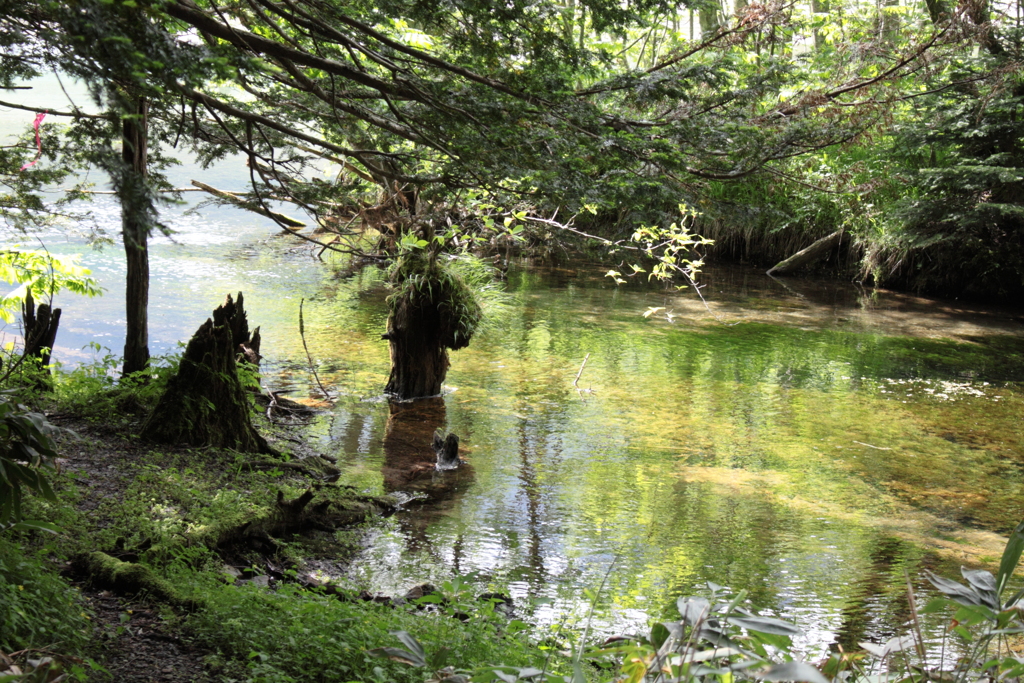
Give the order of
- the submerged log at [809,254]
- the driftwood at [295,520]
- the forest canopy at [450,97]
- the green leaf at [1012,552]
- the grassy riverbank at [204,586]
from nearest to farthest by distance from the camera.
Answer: the green leaf at [1012,552] → the grassy riverbank at [204,586] → the forest canopy at [450,97] → the driftwood at [295,520] → the submerged log at [809,254]

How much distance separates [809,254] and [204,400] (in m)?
14.8

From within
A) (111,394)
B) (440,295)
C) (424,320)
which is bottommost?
(111,394)

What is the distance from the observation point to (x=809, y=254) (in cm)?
1753

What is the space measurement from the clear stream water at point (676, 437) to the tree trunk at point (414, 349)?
0.29 metres

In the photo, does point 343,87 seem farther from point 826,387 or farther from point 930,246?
point 930,246

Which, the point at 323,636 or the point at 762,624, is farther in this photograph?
the point at 323,636

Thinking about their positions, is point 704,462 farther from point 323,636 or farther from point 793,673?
point 793,673

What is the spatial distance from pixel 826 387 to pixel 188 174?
21189 millimetres

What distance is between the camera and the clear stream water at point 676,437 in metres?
4.80

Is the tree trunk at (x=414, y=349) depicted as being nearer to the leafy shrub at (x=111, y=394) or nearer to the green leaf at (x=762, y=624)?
the leafy shrub at (x=111, y=394)

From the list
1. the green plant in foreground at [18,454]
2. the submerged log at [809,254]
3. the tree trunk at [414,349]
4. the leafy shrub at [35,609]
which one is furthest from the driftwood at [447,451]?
the submerged log at [809,254]

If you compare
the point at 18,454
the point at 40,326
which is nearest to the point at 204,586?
the point at 18,454

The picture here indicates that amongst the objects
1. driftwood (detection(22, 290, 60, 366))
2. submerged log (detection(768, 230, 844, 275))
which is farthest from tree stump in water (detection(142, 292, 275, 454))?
submerged log (detection(768, 230, 844, 275))

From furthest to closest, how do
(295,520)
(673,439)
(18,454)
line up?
1. (673,439)
2. (295,520)
3. (18,454)
